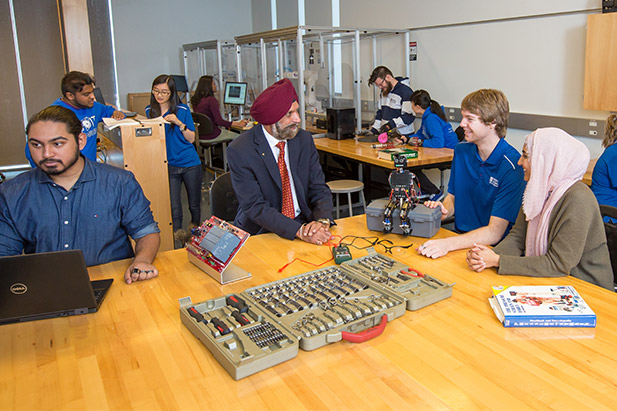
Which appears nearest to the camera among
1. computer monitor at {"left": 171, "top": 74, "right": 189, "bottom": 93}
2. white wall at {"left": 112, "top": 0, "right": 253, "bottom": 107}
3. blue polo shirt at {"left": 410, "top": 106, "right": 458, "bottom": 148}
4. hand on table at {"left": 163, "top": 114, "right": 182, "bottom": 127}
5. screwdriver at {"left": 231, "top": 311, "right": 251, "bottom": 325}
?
screwdriver at {"left": 231, "top": 311, "right": 251, "bottom": 325}

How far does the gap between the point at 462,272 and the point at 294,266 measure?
Answer: 0.64 metres

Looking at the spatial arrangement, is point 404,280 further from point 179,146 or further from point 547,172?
point 179,146

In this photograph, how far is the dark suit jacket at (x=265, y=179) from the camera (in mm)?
2691

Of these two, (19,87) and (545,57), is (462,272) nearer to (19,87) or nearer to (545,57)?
(545,57)

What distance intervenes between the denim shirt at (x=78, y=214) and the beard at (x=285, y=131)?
2.56ft

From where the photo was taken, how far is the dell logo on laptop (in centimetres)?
156

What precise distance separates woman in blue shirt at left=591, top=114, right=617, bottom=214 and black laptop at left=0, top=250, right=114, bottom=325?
2.99 m

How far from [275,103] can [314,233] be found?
0.71 m

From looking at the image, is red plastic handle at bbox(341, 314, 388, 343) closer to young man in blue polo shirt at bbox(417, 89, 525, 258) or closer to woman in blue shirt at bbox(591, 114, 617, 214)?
young man in blue polo shirt at bbox(417, 89, 525, 258)

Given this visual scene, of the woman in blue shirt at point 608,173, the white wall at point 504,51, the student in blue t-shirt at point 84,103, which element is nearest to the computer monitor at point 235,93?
the white wall at point 504,51

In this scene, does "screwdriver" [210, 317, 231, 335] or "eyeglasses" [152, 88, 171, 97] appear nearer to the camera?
"screwdriver" [210, 317, 231, 335]

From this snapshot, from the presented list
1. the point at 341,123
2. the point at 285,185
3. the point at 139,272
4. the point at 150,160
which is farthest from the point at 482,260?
the point at 341,123

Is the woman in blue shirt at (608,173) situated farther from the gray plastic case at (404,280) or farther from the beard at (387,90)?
the beard at (387,90)

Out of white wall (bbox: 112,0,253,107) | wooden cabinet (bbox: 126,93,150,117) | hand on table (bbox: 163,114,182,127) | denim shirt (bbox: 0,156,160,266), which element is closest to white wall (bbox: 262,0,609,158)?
hand on table (bbox: 163,114,182,127)
